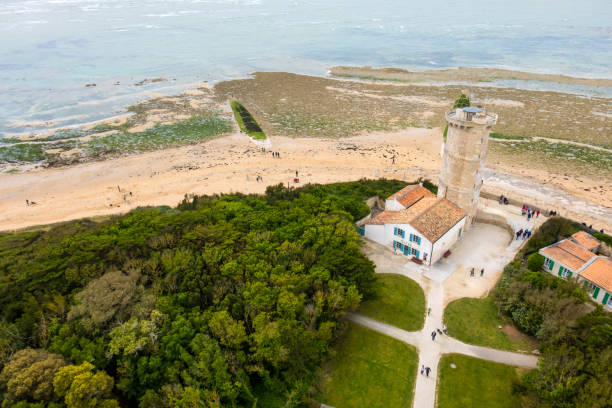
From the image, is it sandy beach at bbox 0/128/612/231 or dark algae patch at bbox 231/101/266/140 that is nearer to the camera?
sandy beach at bbox 0/128/612/231

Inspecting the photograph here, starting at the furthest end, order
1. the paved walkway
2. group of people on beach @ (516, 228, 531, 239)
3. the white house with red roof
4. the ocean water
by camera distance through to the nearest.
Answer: the ocean water → group of people on beach @ (516, 228, 531, 239) → the white house with red roof → the paved walkway

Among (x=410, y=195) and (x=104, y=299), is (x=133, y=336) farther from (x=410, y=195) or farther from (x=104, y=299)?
(x=410, y=195)

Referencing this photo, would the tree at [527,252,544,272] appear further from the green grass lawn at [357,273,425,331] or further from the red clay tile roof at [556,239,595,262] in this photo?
the green grass lawn at [357,273,425,331]

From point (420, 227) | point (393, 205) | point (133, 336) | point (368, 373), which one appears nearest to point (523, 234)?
point (420, 227)

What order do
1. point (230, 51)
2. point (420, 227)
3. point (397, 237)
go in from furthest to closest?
point (230, 51) → point (397, 237) → point (420, 227)

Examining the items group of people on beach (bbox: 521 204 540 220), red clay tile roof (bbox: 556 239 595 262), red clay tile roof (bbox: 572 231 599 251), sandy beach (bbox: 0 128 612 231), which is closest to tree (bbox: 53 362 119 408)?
sandy beach (bbox: 0 128 612 231)

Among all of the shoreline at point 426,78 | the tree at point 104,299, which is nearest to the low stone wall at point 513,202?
the tree at point 104,299
